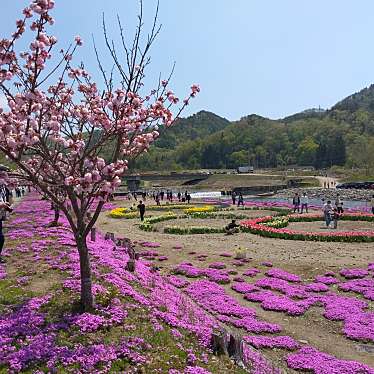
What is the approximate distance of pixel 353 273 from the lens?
66.4 ft

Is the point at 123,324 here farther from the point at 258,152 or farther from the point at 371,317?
the point at 258,152

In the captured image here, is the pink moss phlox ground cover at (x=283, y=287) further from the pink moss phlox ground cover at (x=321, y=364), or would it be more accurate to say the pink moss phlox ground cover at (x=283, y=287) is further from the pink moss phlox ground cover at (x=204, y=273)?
the pink moss phlox ground cover at (x=321, y=364)

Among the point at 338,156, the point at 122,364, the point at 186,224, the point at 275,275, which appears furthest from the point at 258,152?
the point at 122,364

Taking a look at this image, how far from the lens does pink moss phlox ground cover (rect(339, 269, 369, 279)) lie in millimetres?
20016

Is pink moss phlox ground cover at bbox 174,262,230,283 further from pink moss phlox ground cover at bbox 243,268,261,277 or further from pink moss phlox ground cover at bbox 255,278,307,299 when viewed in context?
pink moss phlox ground cover at bbox 255,278,307,299

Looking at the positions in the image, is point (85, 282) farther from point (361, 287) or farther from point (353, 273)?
point (353, 273)

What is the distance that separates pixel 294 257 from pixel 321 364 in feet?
43.1

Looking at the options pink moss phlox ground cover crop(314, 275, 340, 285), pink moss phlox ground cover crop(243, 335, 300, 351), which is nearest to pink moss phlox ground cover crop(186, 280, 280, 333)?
pink moss phlox ground cover crop(243, 335, 300, 351)

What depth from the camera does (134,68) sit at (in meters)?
11.2

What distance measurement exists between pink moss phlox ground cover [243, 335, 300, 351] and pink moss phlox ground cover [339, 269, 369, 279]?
26.3 ft

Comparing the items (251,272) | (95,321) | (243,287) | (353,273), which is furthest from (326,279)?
(95,321)

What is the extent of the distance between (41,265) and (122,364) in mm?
8294

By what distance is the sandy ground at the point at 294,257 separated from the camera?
13.3m

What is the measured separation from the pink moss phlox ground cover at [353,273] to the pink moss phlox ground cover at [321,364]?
28.1 ft
